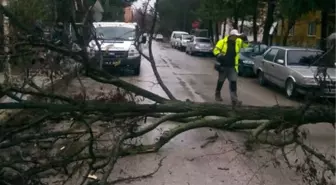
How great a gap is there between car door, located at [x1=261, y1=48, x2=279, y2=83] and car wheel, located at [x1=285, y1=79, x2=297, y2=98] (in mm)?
1562

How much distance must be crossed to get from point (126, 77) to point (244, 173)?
12169 millimetres

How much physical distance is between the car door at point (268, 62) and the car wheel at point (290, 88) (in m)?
1.56

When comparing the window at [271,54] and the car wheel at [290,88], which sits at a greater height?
the window at [271,54]

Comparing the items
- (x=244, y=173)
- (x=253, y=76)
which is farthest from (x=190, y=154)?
(x=253, y=76)

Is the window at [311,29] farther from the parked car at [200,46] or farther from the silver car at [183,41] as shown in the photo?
the silver car at [183,41]

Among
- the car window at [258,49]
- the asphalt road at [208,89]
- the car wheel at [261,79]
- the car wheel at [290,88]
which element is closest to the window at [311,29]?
the car window at [258,49]

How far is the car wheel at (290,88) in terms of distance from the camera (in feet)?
45.6

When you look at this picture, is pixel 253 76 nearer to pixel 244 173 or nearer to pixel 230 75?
pixel 230 75

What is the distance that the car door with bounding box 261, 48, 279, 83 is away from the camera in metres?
16.1

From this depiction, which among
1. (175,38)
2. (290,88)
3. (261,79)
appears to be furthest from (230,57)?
(175,38)

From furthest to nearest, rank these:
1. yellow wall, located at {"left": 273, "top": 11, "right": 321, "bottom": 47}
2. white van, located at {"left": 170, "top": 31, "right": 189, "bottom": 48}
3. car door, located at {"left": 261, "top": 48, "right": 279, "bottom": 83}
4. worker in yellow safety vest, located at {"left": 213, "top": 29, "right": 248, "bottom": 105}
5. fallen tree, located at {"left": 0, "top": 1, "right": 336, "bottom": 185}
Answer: white van, located at {"left": 170, "top": 31, "right": 189, "bottom": 48} → yellow wall, located at {"left": 273, "top": 11, "right": 321, "bottom": 47} → car door, located at {"left": 261, "top": 48, "right": 279, "bottom": 83} → worker in yellow safety vest, located at {"left": 213, "top": 29, "right": 248, "bottom": 105} → fallen tree, located at {"left": 0, "top": 1, "right": 336, "bottom": 185}

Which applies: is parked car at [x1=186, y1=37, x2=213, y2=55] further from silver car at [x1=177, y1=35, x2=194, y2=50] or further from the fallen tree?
the fallen tree

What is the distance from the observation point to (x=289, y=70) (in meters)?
14.3

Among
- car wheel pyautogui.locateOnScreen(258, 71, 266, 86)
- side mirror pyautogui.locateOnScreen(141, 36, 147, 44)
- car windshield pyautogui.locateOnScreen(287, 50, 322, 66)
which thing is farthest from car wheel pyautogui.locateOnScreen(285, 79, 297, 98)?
side mirror pyautogui.locateOnScreen(141, 36, 147, 44)
